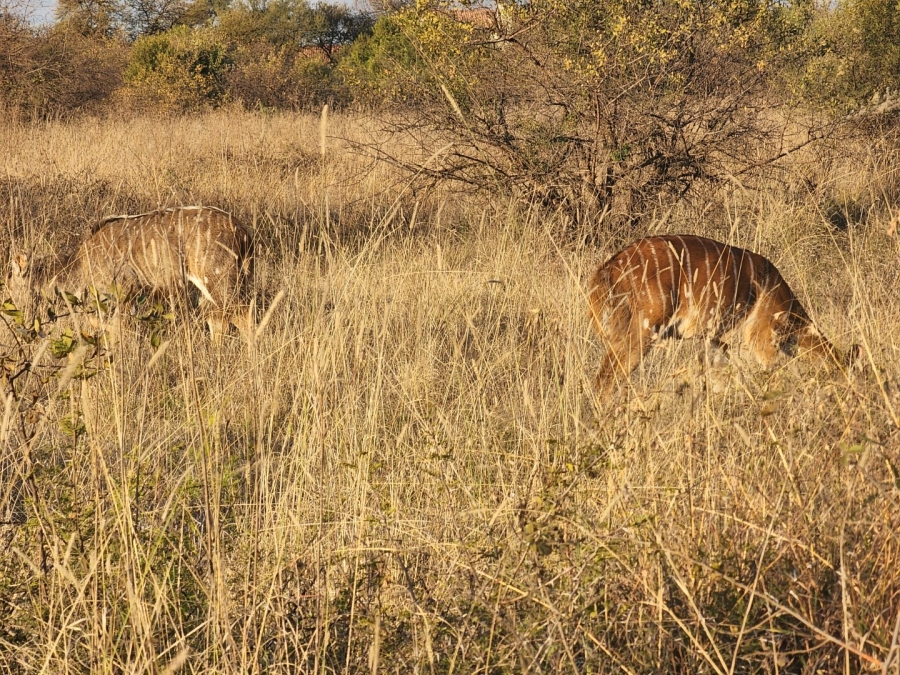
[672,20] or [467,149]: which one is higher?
[672,20]

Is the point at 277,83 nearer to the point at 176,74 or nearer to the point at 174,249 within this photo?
the point at 176,74

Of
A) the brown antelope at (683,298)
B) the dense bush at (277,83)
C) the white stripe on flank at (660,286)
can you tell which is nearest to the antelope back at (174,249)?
the brown antelope at (683,298)

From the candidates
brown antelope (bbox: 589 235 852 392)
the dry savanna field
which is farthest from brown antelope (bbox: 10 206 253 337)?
brown antelope (bbox: 589 235 852 392)

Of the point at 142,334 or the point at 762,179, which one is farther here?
the point at 762,179

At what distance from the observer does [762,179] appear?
26.7 feet

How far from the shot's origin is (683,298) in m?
4.88

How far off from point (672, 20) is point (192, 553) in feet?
20.4

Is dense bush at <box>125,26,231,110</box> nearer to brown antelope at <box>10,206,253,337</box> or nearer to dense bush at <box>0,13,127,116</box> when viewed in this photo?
dense bush at <box>0,13,127,116</box>

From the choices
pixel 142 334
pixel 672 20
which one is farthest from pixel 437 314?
pixel 672 20

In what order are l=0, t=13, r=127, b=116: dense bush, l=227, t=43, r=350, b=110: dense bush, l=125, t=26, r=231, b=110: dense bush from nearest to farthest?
1. l=0, t=13, r=127, b=116: dense bush
2. l=125, t=26, r=231, b=110: dense bush
3. l=227, t=43, r=350, b=110: dense bush

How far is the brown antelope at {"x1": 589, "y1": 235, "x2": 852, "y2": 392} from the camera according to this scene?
15.7ft

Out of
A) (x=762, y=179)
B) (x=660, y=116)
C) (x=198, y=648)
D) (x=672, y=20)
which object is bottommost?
(x=198, y=648)

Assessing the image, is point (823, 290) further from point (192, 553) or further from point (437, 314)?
point (192, 553)

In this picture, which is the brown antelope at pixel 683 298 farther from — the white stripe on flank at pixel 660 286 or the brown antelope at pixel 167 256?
the brown antelope at pixel 167 256
